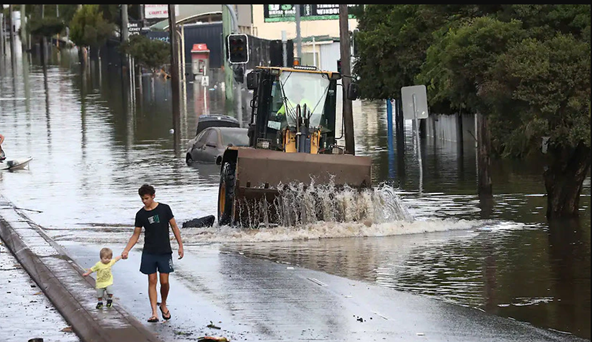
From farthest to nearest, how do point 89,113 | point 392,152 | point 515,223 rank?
1. point 89,113
2. point 392,152
3. point 515,223

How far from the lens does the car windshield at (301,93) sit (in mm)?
21031

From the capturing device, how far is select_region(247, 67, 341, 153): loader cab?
68.3 ft

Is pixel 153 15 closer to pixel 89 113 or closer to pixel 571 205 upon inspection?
pixel 89 113

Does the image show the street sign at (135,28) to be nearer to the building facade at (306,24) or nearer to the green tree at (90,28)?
the green tree at (90,28)

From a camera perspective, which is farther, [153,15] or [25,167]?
[153,15]

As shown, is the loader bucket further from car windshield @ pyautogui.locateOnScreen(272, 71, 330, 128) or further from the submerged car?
the submerged car

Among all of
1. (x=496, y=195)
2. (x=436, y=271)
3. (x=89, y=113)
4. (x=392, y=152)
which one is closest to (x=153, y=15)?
(x=89, y=113)

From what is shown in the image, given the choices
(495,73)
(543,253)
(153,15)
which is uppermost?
(153,15)

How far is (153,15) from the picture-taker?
12975 cm

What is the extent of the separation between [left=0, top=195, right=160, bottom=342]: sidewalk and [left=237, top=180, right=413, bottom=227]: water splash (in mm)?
3505

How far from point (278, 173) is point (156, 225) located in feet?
24.3

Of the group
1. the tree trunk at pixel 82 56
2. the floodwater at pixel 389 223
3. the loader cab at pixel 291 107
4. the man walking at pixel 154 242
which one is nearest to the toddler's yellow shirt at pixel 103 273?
the man walking at pixel 154 242

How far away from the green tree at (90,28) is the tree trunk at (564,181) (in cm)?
9531

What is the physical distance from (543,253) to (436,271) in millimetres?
2413
